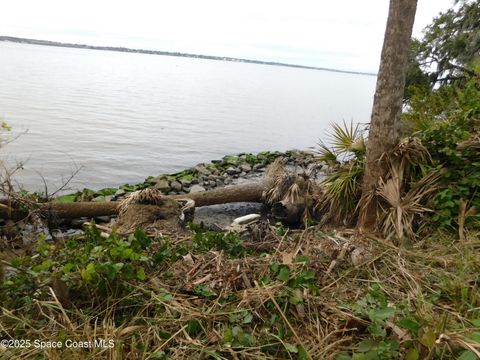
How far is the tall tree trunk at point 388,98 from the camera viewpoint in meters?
5.85

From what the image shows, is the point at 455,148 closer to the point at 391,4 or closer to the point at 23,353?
the point at 391,4

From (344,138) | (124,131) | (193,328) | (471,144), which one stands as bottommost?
(124,131)

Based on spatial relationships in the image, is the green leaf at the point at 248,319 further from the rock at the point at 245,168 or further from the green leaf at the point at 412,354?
the rock at the point at 245,168

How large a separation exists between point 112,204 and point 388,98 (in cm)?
588

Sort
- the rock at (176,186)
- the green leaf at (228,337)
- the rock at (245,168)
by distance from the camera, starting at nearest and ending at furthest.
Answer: the green leaf at (228,337) → the rock at (176,186) → the rock at (245,168)

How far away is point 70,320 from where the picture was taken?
3.01 meters

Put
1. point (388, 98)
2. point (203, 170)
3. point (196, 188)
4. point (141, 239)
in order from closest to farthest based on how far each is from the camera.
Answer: point (141, 239) → point (388, 98) → point (196, 188) → point (203, 170)

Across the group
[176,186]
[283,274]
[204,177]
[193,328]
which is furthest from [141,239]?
[204,177]

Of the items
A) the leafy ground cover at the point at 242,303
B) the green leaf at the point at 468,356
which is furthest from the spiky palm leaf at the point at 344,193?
the green leaf at the point at 468,356

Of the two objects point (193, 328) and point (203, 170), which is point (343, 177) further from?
point (203, 170)

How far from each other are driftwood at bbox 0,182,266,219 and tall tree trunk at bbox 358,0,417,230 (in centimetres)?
392

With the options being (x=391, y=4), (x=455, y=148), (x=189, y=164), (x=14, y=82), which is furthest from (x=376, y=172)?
(x=14, y=82)

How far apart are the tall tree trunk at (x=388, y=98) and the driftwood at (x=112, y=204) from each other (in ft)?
12.9

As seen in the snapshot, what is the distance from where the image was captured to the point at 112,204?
8.50 m
